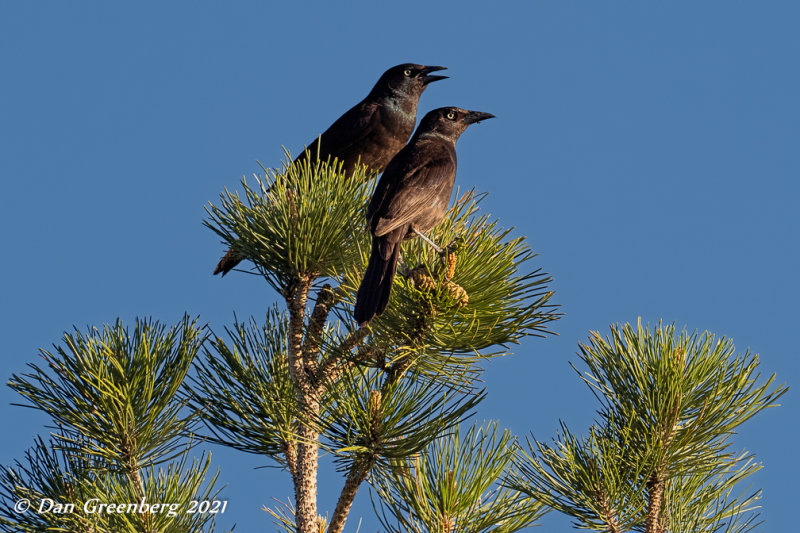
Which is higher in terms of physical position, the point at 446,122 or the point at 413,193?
the point at 446,122

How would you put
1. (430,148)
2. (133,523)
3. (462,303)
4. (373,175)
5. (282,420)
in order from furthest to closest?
(430,148) → (373,175) → (282,420) → (462,303) → (133,523)

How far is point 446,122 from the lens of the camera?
5.46 meters

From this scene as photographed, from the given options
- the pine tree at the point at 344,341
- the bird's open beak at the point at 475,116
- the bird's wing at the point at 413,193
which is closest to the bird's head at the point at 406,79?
the bird's open beak at the point at 475,116

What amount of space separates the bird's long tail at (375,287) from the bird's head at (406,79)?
11.8 ft

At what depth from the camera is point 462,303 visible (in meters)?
2.95

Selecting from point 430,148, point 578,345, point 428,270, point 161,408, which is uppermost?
point 430,148

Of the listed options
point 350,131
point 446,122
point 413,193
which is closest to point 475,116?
point 446,122

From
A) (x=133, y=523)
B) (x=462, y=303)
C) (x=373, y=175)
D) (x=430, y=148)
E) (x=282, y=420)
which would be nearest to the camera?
(x=133, y=523)

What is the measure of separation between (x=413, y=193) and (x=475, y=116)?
1730 millimetres

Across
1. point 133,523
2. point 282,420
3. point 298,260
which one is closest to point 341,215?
point 298,260

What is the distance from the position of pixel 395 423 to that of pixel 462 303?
0.45 m

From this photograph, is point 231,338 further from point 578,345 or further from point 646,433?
point 646,433

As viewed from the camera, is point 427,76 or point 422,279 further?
point 427,76

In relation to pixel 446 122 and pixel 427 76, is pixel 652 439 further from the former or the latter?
pixel 427 76
